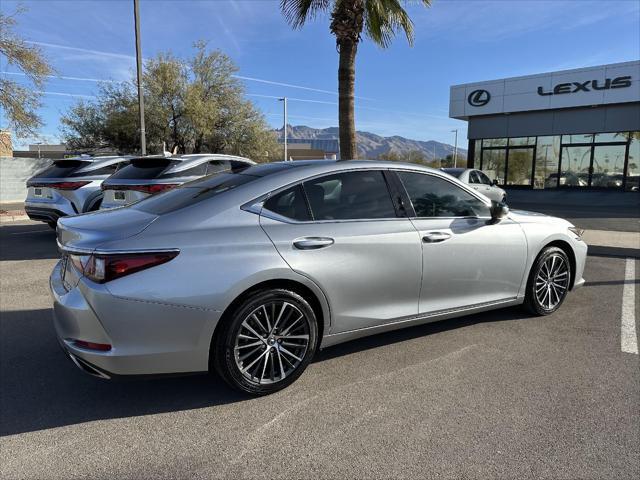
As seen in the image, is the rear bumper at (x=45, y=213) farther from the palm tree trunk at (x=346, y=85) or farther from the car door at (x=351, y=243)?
the car door at (x=351, y=243)

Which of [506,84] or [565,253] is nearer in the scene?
[565,253]

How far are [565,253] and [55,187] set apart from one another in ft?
26.9

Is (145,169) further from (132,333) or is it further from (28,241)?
(132,333)

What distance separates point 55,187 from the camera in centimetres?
842

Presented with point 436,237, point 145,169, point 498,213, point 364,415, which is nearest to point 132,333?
point 364,415

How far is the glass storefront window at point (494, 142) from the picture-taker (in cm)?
2770

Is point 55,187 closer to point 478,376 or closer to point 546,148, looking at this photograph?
point 478,376

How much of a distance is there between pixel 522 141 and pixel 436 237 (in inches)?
1023

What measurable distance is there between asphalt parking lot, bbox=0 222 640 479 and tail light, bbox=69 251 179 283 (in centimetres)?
95

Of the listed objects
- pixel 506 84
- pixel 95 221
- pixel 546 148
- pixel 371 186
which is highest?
pixel 506 84

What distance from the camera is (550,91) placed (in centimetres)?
2488

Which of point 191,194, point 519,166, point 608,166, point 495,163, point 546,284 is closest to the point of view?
point 191,194

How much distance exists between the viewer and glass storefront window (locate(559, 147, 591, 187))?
2486 cm

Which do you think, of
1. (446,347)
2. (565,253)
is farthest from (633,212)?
(446,347)
